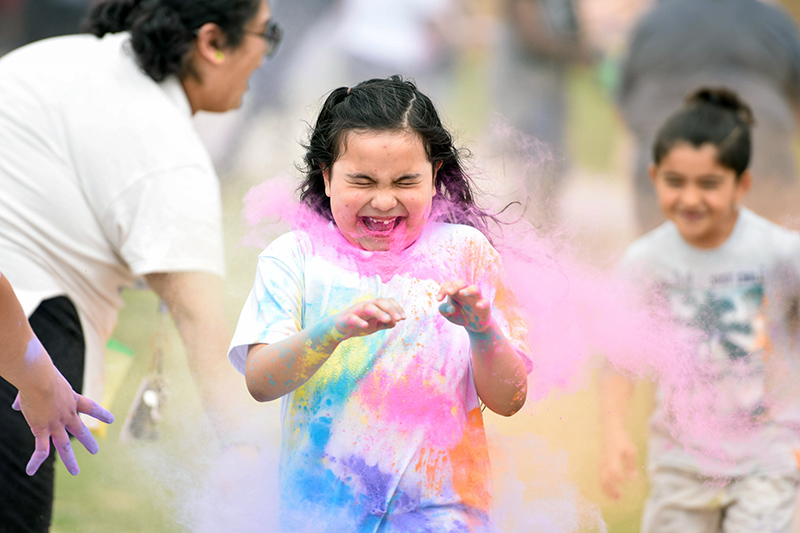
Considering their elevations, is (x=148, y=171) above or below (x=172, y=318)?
above

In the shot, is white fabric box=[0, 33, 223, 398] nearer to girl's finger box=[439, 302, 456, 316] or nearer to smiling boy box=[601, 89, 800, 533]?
girl's finger box=[439, 302, 456, 316]

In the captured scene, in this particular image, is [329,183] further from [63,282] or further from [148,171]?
[63,282]

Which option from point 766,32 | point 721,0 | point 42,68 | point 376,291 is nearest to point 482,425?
point 376,291

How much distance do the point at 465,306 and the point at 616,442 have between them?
3.14ft

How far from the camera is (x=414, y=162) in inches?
59.0

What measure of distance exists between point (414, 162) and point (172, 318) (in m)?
0.88

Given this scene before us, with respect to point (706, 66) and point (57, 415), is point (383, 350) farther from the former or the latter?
point (706, 66)

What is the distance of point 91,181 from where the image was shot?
2051 mm

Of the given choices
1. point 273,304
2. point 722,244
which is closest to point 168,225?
point 273,304

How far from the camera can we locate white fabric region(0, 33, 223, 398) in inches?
79.4

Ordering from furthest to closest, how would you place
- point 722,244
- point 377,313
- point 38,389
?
1. point 722,244
2. point 38,389
3. point 377,313

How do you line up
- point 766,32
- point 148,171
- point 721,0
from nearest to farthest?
point 148,171, point 766,32, point 721,0

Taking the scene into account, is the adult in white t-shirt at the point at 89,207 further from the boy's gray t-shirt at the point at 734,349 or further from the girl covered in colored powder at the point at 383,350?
the boy's gray t-shirt at the point at 734,349

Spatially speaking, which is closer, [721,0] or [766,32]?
[766,32]
